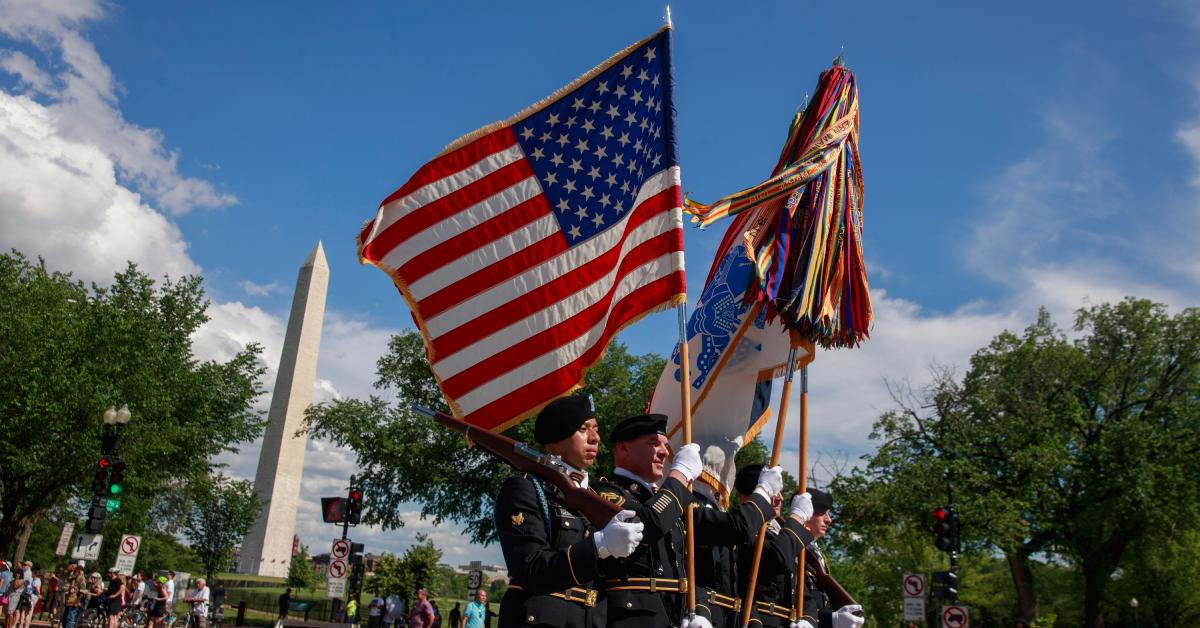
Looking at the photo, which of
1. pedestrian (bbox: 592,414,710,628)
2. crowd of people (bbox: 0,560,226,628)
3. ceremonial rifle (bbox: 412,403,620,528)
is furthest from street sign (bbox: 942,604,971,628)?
crowd of people (bbox: 0,560,226,628)

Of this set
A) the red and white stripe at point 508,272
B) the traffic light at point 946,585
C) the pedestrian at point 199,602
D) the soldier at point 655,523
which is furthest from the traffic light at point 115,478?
the soldier at point 655,523

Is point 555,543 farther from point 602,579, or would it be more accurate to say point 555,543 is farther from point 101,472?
point 101,472

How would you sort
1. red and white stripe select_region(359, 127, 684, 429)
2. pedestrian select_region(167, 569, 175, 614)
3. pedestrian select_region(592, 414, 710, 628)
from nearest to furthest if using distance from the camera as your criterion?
pedestrian select_region(592, 414, 710, 628) < red and white stripe select_region(359, 127, 684, 429) < pedestrian select_region(167, 569, 175, 614)

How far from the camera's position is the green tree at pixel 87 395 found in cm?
2286

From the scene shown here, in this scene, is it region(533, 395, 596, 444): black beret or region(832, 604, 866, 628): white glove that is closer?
region(533, 395, 596, 444): black beret

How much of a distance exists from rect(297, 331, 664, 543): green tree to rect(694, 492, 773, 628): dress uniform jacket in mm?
23658

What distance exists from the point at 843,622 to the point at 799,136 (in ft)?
11.9

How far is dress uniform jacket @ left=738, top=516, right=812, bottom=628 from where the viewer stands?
18.0 ft

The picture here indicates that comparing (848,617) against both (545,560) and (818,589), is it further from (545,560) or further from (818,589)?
(545,560)

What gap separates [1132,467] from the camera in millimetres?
26188

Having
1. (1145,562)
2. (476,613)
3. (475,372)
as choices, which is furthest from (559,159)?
(1145,562)

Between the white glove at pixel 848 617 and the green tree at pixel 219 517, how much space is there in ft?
88.7

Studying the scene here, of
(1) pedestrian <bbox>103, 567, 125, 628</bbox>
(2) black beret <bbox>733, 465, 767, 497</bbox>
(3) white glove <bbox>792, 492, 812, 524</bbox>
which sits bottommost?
(3) white glove <bbox>792, 492, 812, 524</bbox>

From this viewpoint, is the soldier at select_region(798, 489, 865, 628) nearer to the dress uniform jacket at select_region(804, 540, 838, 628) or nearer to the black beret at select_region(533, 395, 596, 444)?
the dress uniform jacket at select_region(804, 540, 838, 628)
